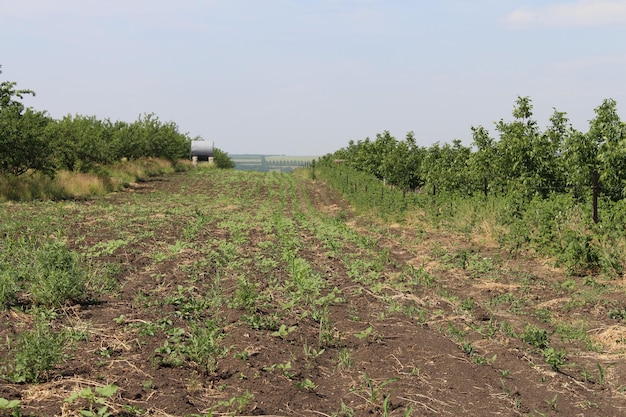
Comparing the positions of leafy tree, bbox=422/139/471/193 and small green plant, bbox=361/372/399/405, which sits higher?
leafy tree, bbox=422/139/471/193

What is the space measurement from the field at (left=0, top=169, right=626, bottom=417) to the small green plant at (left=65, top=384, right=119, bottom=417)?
0.02 metres

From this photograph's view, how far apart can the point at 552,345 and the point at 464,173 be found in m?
11.6

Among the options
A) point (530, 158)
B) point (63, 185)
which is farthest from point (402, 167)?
point (63, 185)

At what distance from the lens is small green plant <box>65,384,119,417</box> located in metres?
3.78

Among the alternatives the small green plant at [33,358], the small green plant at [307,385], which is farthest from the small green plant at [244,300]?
the small green plant at [33,358]

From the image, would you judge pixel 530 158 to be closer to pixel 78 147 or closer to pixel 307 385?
pixel 307 385

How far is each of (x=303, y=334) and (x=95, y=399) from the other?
261 cm

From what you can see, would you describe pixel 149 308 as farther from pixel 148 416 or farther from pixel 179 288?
pixel 148 416

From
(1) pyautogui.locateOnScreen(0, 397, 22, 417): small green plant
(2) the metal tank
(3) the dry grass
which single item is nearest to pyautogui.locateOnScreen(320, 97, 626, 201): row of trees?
(1) pyautogui.locateOnScreen(0, 397, 22, 417): small green plant

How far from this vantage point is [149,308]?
266 inches

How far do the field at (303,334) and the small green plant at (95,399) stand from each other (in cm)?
2

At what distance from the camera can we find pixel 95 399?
13.2 ft

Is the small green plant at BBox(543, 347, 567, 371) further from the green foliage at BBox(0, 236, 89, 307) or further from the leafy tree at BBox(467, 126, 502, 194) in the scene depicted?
the leafy tree at BBox(467, 126, 502, 194)

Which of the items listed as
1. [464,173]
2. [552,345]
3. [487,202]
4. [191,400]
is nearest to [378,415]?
[191,400]
